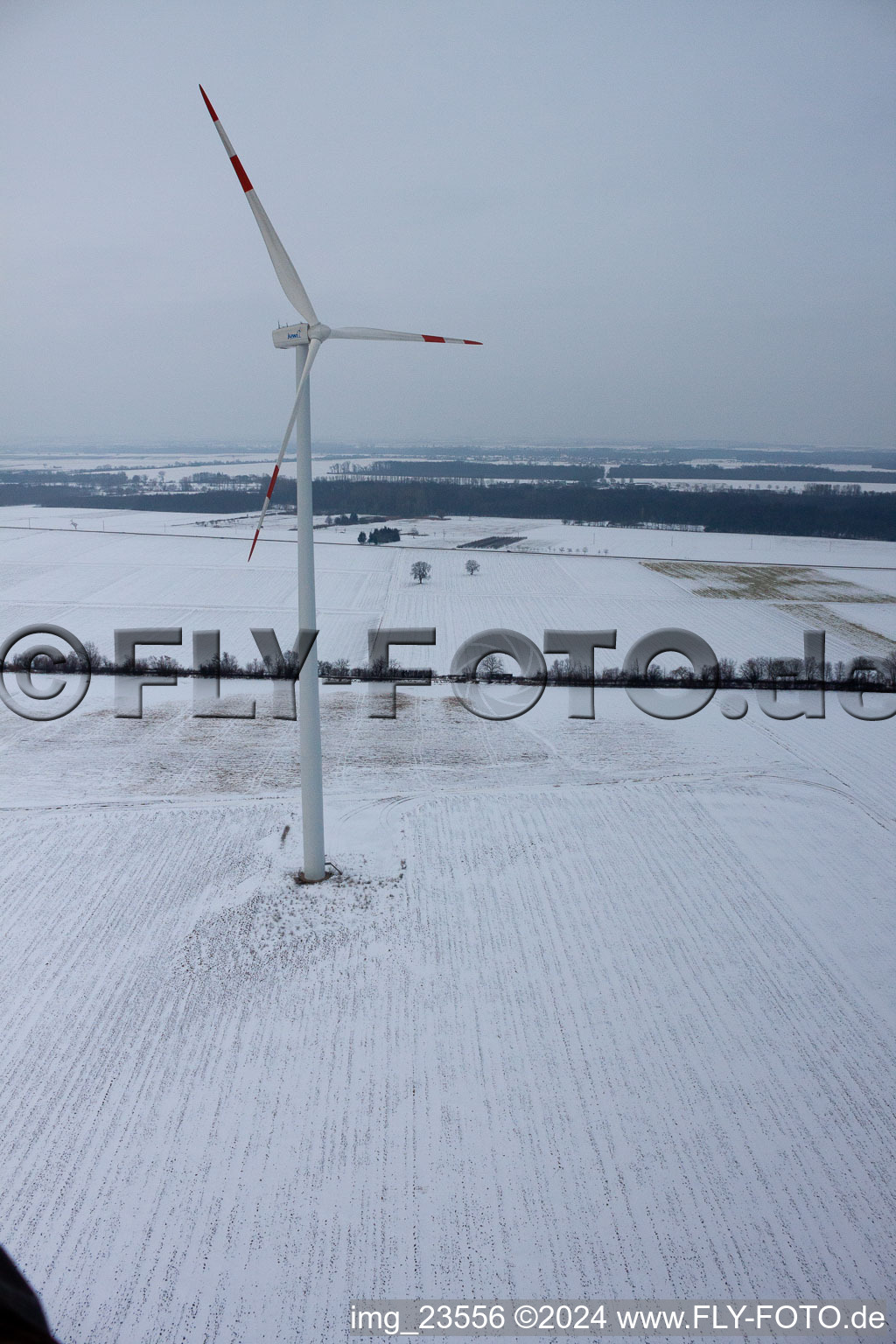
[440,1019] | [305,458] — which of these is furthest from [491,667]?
[440,1019]

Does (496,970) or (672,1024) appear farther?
(496,970)

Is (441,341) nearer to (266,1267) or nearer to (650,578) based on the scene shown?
(266,1267)

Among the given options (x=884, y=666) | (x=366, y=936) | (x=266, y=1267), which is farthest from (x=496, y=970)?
(x=884, y=666)

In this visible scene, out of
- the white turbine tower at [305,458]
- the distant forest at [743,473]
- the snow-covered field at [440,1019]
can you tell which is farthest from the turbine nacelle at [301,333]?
the distant forest at [743,473]

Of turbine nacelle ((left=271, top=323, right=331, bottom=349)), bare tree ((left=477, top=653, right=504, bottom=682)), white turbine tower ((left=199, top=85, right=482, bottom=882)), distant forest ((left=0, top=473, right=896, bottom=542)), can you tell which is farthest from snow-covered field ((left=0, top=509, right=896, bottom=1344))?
distant forest ((left=0, top=473, right=896, bottom=542))

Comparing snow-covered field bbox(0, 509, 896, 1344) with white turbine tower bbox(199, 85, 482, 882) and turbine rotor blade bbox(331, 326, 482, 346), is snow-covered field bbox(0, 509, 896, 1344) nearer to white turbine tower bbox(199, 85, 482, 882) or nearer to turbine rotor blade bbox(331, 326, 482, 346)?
white turbine tower bbox(199, 85, 482, 882)

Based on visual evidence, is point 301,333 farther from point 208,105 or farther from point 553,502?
point 553,502
